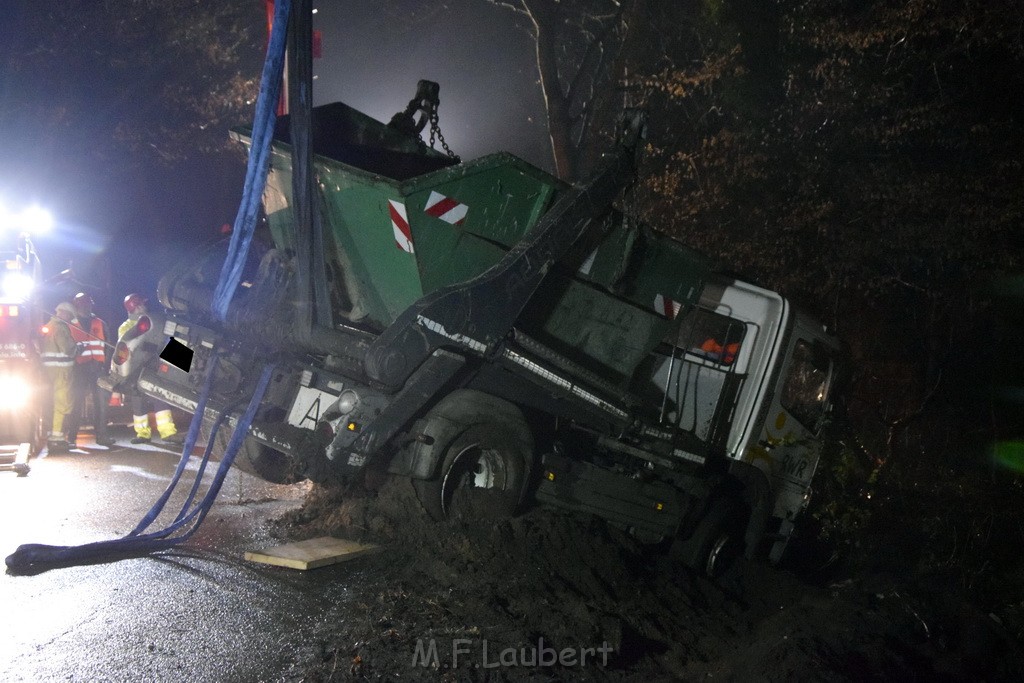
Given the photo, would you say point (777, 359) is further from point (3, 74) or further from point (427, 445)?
point (3, 74)

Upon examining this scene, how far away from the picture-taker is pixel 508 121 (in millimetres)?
19578

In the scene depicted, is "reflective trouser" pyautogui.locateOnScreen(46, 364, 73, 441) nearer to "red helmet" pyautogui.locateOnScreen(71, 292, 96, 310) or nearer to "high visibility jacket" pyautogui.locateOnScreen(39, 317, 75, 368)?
"high visibility jacket" pyautogui.locateOnScreen(39, 317, 75, 368)

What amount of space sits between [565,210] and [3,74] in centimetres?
1168

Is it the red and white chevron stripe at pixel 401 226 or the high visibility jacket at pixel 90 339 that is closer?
the red and white chevron stripe at pixel 401 226

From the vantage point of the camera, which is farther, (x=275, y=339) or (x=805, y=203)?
(x=805, y=203)

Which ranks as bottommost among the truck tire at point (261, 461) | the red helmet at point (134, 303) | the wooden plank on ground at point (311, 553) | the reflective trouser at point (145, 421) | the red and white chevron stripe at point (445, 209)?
the reflective trouser at point (145, 421)

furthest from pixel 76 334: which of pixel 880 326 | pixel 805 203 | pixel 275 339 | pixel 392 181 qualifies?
pixel 880 326

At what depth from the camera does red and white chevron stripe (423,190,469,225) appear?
5086mm

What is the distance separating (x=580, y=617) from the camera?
15.6ft

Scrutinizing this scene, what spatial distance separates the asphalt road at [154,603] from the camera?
11.9 feet

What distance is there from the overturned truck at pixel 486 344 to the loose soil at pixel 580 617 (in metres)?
0.32

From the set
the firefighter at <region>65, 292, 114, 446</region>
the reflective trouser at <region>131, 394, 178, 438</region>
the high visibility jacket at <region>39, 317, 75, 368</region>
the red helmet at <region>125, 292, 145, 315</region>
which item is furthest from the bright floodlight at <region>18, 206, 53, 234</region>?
the red helmet at <region>125, 292, 145, 315</region>

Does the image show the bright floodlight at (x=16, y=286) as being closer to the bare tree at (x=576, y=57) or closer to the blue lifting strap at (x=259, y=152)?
the blue lifting strap at (x=259, y=152)

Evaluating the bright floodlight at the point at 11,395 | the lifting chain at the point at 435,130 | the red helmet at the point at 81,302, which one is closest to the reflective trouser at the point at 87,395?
the bright floodlight at the point at 11,395
